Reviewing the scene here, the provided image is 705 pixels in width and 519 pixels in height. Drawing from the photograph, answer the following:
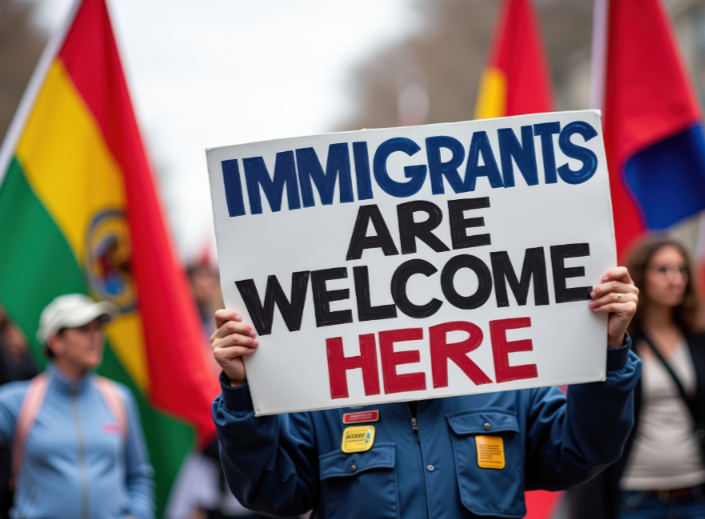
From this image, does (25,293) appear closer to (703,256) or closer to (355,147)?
(355,147)

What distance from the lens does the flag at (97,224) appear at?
4.73 metres

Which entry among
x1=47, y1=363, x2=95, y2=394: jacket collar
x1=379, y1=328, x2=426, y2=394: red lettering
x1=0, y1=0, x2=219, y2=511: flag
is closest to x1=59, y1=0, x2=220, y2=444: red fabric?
x1=0, y1=0, x2=219, y2=511: flag

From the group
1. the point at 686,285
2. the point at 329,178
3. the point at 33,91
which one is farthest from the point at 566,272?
the point at 33,91

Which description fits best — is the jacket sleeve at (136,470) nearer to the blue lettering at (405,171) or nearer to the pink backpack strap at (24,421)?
the pink backpack strap at (24,421)

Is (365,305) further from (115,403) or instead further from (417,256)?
(115,403)

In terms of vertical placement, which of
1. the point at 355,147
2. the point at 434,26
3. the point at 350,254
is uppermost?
the point at 434,26

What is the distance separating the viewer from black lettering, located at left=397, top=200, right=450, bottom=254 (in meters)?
2.57

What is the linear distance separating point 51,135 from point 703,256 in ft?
14.8

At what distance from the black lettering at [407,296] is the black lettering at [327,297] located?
14cm

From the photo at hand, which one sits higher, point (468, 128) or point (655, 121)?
point (655, 121)

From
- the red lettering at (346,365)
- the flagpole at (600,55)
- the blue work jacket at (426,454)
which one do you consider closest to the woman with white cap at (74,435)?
the blue work jacket at (426,454)

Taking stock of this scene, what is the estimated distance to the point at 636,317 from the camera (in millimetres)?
4336

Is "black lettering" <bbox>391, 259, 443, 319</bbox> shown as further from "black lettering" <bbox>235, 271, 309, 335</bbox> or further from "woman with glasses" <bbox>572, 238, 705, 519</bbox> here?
"woman with glasses" <bbox>572, 238, 705, 519</bbox>

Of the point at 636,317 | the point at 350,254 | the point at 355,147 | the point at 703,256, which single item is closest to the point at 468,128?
the point at 355,147
